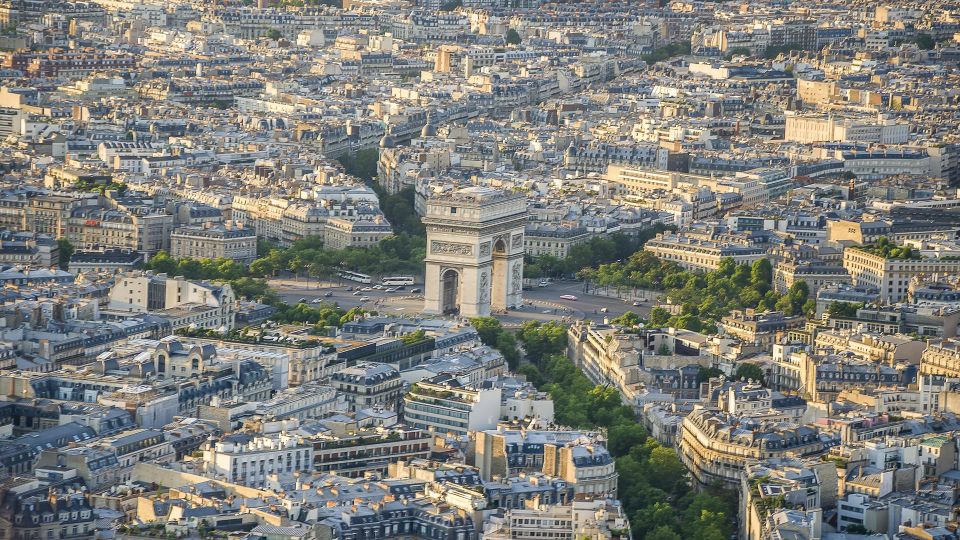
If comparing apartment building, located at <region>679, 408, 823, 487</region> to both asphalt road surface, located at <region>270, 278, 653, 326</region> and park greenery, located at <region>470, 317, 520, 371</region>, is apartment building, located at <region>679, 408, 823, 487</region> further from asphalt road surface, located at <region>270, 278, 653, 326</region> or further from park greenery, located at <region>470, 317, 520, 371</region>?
asphalt road surface, located at <region>270, 278, 653, 326</region>

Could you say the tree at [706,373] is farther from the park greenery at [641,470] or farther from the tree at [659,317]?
the tree at [659,317]

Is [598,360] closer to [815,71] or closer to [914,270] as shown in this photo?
[914,270]

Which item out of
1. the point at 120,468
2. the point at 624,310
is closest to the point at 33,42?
the point at 624,310

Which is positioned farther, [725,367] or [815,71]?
[815,71]

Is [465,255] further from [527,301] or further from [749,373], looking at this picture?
[749,373]

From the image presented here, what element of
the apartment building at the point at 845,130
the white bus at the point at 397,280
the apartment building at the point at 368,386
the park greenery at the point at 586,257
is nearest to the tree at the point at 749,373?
the apartment building at the point at 368,386

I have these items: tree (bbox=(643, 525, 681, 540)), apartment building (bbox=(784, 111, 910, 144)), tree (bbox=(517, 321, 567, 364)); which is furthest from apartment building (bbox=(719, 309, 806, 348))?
apartment building (bbox=(784, 111, 910, 144))
